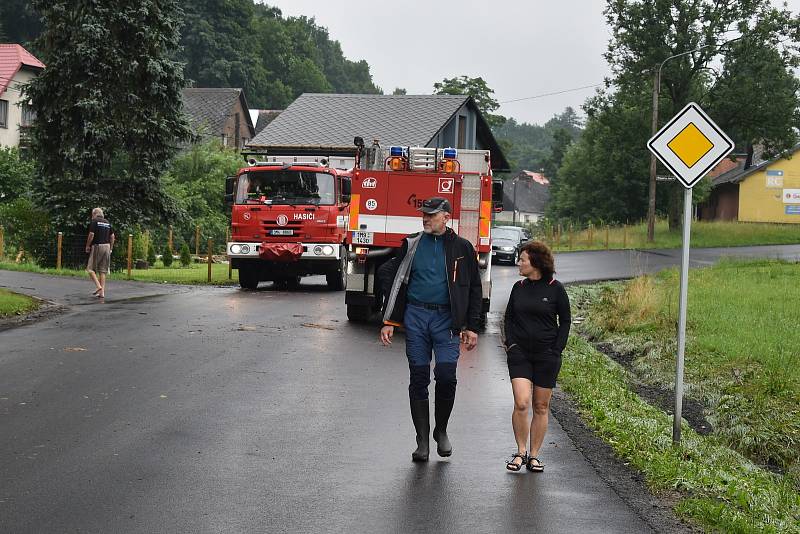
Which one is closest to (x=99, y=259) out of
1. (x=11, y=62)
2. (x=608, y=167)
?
(x=11, y=62)

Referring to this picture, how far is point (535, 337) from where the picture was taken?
8023 mm

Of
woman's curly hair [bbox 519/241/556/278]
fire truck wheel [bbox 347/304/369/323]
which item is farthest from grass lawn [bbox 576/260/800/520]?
fire truck wheel [bbox 347/304/369/323]

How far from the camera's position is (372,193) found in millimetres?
18531

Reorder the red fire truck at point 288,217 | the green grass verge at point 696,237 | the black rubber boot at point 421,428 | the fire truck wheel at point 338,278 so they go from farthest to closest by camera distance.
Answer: the green grass verge at point 696,237
the fire truck wheel at point 338,278
the red fire truck at point 288,217
the black rubber boot at point 421,428

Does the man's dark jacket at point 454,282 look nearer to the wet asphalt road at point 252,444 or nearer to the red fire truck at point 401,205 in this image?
the wet asphalt road at point 252,444

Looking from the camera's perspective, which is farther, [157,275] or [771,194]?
[771,194]

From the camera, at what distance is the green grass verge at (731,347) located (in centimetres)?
1100

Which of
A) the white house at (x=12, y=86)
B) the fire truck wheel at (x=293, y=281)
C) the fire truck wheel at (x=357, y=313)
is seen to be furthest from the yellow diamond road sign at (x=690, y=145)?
the white house at (x=12, y=86)

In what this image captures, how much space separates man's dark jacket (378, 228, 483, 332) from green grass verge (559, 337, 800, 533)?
1688mm

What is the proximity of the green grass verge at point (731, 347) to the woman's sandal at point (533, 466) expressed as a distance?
3174 mm

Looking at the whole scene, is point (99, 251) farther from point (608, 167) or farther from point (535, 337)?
point (608, 167)

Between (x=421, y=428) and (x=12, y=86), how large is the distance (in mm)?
52314

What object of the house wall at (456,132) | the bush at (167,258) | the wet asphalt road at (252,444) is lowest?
the wet asphalt road at (252,444)

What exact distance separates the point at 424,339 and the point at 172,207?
2507 cm
